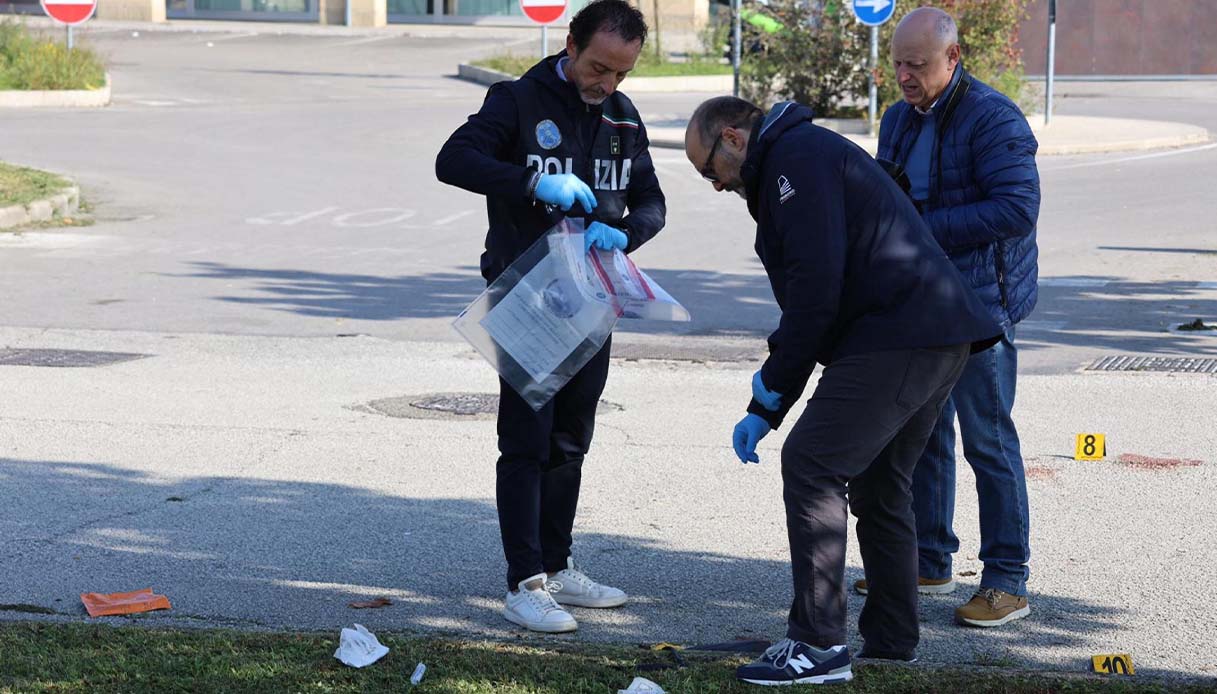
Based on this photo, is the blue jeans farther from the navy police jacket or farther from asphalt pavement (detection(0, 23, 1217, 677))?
the navy police jacket

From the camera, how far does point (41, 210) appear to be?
15.7 metres

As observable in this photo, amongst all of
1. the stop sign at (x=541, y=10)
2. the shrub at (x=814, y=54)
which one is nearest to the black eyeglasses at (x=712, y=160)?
the shrub at (x=814, y=54)

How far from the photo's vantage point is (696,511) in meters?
6.37

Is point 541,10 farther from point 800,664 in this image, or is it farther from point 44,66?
point 800,664

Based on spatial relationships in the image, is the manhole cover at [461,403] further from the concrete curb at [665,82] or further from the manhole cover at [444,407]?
the concrete curb at [665,82]

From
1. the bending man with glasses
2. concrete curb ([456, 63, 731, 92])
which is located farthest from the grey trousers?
concrete curb ([456, 63, 731, 92])

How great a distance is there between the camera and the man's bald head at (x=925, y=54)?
4777 millimetres

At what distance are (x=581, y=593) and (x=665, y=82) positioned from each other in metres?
30.5

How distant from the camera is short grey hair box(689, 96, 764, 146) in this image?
405 cm

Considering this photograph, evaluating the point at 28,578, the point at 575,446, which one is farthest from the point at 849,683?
the point at 28,578

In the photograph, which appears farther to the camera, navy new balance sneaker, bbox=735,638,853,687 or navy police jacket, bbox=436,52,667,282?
navy police jacket, bbox=436,52,667,282

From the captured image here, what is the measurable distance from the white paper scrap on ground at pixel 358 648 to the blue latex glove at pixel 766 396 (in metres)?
1.24

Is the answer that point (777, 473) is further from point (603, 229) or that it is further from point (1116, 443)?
point (603, 229)

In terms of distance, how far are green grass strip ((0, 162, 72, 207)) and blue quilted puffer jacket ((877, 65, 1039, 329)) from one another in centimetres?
1272
